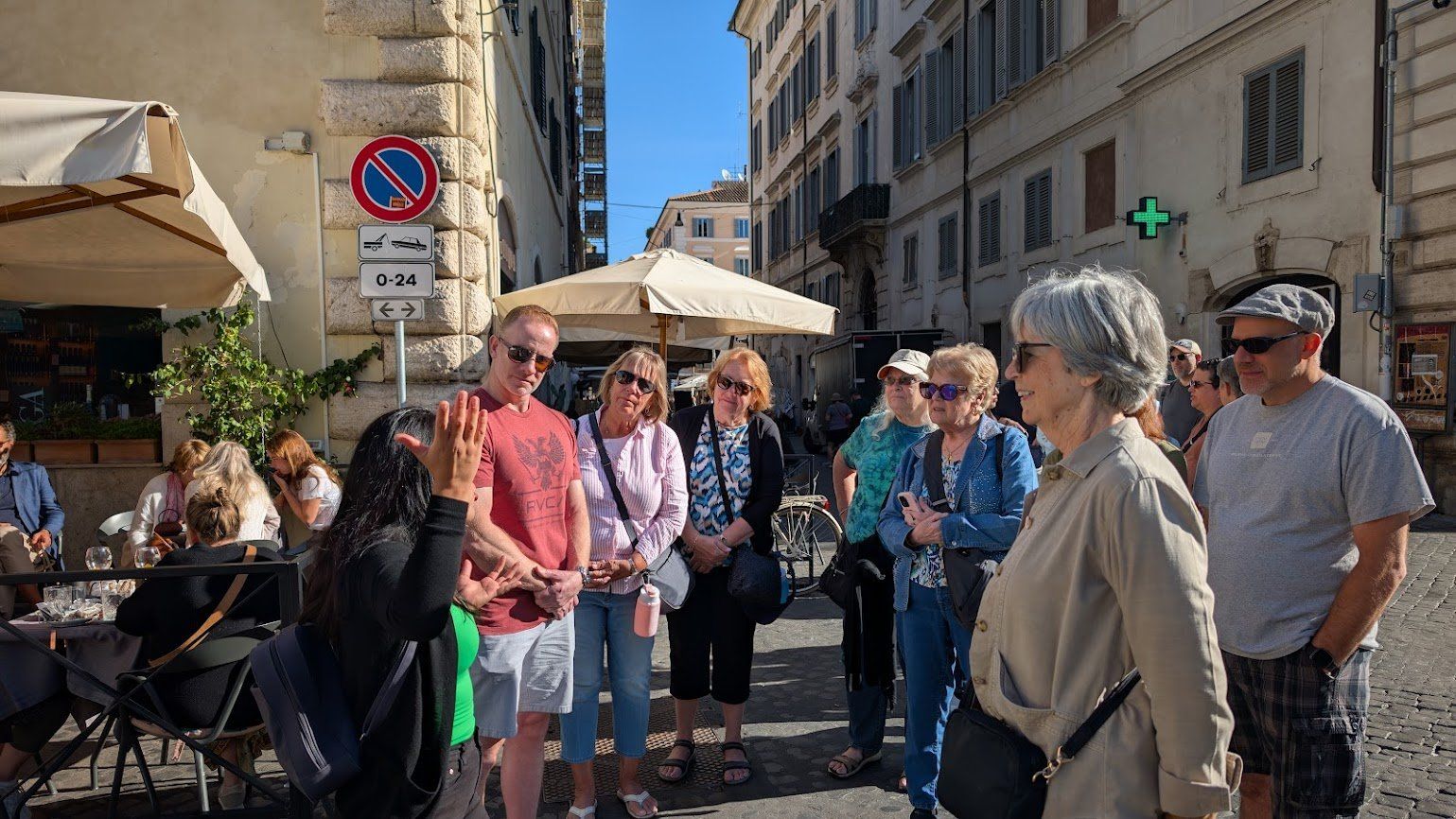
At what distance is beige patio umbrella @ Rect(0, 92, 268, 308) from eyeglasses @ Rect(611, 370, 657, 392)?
1955mm

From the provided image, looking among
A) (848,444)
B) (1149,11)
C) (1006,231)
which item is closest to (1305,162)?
(1149,11)

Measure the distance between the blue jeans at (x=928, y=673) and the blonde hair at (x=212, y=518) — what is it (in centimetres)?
274

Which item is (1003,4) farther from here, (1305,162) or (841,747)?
(841,747)

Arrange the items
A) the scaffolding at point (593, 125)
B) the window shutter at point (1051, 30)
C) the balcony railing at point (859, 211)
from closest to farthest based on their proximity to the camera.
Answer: the window shutter at point (1051, 30)
the balcony railing at point (859, 211)
the scaffolding at point (593, 125)

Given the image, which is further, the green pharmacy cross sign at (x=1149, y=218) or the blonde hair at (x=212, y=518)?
the green pharmacy cross sign at (x=1149, y=218)

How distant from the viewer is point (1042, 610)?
1.88 m

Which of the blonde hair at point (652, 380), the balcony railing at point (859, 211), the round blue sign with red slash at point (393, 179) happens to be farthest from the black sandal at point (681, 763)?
the balcony railing at point (859, 211)

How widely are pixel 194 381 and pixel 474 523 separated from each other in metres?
5.46

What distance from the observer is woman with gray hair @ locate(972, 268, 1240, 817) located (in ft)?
5.75

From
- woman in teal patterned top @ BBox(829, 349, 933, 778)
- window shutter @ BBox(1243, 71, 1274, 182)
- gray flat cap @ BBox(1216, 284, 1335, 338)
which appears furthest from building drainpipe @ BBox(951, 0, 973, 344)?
gray flat cap @ BBox(1216, 284, 1335, 338)

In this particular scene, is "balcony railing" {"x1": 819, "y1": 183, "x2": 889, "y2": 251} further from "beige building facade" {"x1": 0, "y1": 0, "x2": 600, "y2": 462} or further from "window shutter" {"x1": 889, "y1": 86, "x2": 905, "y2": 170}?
"beige building facade" {"x1": 0, "y1": 0, "x2": 600, "y2": 462}

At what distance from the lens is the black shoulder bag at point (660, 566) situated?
158 inches

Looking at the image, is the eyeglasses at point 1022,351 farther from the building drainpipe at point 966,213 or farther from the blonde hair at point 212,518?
the building drainpipe at point 966,213

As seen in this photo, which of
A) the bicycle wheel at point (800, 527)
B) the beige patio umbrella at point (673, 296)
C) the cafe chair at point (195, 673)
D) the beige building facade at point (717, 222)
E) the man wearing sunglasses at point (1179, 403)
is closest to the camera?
the cafe chair at point (195, 673)
